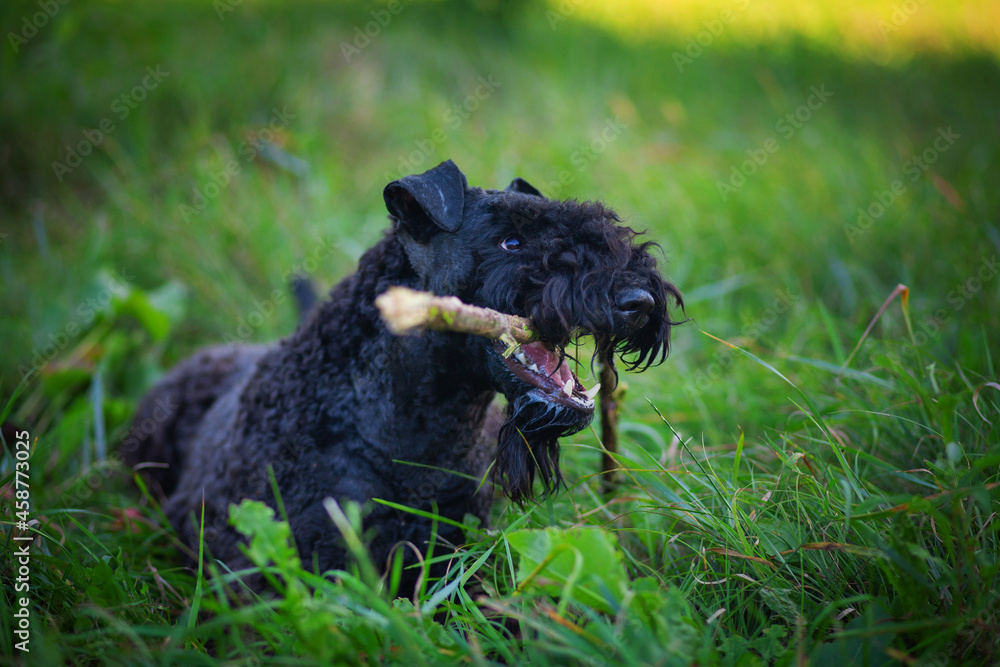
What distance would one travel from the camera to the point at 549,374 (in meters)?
2.06

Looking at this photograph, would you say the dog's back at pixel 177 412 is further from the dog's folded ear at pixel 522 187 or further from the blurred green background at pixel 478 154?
the dog's folded ear at pixel 522 187

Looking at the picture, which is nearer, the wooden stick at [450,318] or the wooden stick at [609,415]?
the wooden stick at [450,318]

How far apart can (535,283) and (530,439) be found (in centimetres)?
57

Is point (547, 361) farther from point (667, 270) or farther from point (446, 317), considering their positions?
point (667, 270)

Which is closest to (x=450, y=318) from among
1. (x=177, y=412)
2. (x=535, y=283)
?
(x=535, y=283)

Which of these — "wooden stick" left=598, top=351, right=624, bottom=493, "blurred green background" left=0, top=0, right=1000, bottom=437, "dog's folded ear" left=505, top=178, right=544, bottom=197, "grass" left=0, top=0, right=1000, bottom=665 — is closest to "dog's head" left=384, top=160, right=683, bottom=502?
"wooden stick" left=598, top=351, right=624, bottom=493

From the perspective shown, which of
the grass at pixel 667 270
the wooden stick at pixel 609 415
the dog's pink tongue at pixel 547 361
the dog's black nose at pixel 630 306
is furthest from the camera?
the wooden stick at pixel 609 415

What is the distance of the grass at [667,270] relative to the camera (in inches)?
65.1

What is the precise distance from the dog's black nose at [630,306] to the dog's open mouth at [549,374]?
0.72 feet

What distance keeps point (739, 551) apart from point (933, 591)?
0.52 m

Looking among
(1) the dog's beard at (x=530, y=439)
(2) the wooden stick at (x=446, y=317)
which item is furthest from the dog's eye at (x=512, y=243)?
(1) the dog's beard at (x=530, y=439)

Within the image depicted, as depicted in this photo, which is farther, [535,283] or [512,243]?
[512,243]

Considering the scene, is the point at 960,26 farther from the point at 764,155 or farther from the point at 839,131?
the point at 764,155

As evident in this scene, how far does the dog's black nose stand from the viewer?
1.90m
